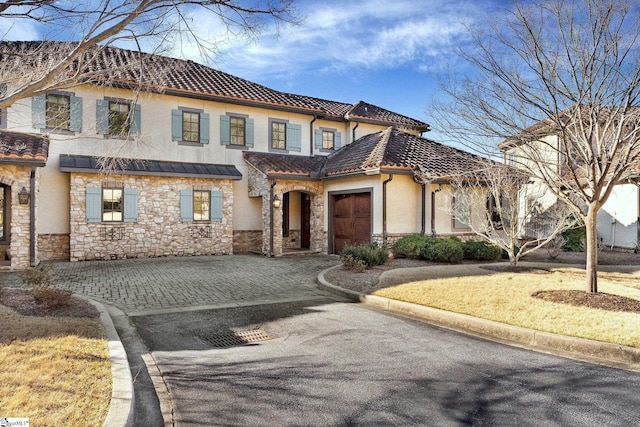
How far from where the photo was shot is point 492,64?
26.5 feet

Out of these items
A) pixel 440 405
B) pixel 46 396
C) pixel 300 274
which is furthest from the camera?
pixel 300 274

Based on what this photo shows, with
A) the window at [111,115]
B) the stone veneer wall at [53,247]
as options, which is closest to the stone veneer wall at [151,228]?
the stone veneer wall at [53,247]

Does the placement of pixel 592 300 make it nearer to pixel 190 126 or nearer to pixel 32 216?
pixel 32 216

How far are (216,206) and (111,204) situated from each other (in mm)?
4023

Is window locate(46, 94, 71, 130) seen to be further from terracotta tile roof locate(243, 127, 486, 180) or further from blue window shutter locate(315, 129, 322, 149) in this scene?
blue window shutter locate(315, 129, 322, 149)

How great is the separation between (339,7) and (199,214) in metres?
10.8

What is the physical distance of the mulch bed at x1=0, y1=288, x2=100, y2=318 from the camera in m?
6.67

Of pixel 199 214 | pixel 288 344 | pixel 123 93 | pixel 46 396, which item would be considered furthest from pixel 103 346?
pixel 123 93

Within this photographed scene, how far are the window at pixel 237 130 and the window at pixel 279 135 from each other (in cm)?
149

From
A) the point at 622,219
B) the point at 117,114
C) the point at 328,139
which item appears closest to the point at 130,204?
the point at 117,114

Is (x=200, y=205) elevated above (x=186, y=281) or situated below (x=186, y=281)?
above

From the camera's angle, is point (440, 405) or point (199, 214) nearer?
point (440, 405)

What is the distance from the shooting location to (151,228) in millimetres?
16297

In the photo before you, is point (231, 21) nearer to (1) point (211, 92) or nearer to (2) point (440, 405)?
(2) point (440, 405)
